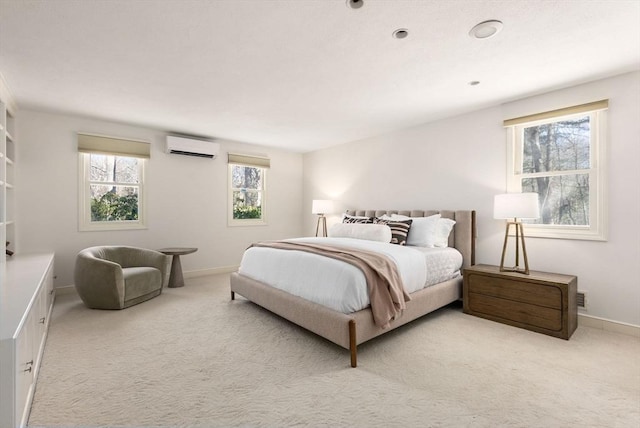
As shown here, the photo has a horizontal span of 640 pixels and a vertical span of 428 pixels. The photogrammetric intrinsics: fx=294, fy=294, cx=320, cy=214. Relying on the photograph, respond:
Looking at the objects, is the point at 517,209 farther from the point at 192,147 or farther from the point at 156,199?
the point at 156,199

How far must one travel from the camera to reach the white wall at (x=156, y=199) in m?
3.71

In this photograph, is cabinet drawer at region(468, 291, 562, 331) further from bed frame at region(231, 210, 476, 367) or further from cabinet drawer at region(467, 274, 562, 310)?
bed frame at region(231, 210, 476, 367)

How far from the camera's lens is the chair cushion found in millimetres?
3361

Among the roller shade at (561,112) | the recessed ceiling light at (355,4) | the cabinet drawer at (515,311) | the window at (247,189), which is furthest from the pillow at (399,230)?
the window at (247,189)

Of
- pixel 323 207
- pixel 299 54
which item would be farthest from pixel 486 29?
pixel 323 207

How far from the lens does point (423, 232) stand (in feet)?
12.1

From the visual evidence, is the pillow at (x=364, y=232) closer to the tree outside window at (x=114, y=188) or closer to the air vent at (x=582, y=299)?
the air vent at (x=582, y=299)

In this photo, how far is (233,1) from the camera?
1.76 metres

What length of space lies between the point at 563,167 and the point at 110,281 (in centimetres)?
501

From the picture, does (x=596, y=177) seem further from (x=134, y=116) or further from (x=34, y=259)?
(x=34, y=259)

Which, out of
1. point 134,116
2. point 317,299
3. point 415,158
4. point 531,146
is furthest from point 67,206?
point 531,146

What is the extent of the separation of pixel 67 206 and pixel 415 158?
15.9 feet

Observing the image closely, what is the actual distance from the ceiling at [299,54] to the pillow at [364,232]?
1.48 metres

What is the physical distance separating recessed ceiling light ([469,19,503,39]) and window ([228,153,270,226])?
421 cm
